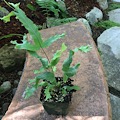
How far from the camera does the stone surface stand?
2.82 m

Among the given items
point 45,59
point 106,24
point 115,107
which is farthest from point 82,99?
point 106,24

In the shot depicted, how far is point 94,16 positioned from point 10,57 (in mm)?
1212

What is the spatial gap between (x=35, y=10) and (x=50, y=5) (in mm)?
161

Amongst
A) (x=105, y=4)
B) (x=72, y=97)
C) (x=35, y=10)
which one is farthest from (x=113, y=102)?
(x=105, y=4)

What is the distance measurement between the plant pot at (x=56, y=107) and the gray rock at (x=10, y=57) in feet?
3.41

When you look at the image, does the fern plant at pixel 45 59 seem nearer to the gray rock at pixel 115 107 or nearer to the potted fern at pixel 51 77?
the potted fern at pixel 51 77

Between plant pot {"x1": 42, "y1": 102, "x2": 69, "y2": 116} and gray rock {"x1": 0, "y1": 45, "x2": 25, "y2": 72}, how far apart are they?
3.41 ft

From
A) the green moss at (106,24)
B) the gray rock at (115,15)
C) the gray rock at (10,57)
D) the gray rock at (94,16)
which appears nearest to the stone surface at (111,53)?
the green moss at (106,24)

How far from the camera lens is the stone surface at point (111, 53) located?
9.24ft

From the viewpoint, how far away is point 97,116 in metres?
1.64

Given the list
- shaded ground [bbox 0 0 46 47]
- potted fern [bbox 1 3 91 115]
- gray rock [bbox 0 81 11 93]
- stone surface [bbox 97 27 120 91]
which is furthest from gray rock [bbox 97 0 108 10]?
potted fern [bbox 1 3 91 115]

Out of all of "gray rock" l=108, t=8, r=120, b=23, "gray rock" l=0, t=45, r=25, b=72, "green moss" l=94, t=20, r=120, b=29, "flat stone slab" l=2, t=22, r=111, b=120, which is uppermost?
"flat stone slab" l=2, t=22, r=111, b=120

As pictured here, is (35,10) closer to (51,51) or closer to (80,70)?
(51,51)

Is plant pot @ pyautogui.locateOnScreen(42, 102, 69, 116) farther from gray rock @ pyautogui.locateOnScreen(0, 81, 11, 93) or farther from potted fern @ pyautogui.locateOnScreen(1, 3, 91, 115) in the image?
gray rock @ pyautogui.locateOnScreen(0, 81, 11, 93)
